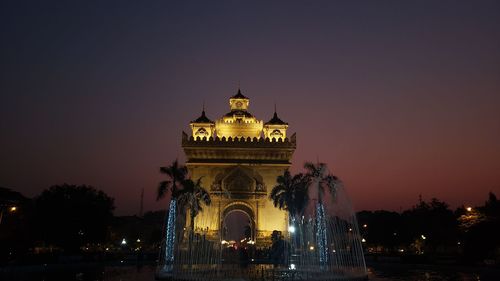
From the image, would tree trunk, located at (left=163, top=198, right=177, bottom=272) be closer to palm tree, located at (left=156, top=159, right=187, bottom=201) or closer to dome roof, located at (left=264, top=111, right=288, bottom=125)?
palm tree, located at (left=156, top=159, right=187, bottom=201)

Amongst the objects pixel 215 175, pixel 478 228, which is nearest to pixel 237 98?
pixel 215 175

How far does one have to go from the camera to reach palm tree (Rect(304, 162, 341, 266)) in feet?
124

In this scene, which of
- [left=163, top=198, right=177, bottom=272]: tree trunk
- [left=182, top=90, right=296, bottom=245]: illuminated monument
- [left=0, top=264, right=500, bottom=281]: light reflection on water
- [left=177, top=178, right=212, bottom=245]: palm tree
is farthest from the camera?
[left=182, top=90, right=296, bottom=245]: illuminated monument

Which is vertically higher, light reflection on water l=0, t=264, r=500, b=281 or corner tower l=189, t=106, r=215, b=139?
corner tower l=189, t=106, r=215, b=139

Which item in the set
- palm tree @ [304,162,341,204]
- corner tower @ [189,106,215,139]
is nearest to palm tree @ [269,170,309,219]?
palm tree @ [304,162,341,204]

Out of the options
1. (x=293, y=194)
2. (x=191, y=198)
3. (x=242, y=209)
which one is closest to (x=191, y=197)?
(x=191, y=198)

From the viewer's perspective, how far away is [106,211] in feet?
151

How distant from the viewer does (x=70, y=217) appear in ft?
137

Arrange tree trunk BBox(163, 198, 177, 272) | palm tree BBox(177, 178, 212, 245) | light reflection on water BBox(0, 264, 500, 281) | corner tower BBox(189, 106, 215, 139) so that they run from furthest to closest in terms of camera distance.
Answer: corner tower BBox(189, 106, 215, 139), palm tree BBox(177, 178, 212, 245), tree trunk BBox(163, 198, 177, 272), light reflection on water BBox(0, 264, 500, 281)

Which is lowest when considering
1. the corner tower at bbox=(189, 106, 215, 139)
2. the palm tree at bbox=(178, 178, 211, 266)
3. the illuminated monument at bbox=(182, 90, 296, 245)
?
the palm tree at bbox=(178, 178, 211, 266)

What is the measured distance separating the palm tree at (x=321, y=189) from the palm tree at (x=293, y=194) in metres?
0.97

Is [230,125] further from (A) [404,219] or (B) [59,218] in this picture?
(A) [404,219]

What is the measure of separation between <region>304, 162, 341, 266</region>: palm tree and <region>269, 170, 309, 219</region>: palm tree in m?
0.97

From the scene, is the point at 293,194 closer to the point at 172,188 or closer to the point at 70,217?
the point at 172,188
